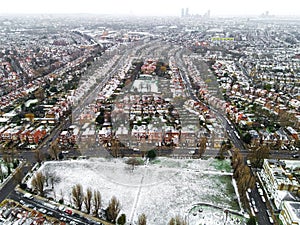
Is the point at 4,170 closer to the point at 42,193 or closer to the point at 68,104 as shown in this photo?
the point at 42,193

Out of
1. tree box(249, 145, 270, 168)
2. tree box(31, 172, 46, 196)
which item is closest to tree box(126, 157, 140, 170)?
tree box(31, 172, 46, 196)

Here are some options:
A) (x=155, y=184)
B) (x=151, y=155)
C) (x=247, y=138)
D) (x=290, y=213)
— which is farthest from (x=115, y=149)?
(x=290, y=213)

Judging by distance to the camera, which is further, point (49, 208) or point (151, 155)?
point (151, 155)

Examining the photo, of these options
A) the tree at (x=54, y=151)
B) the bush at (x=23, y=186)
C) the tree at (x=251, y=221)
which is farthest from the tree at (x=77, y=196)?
the tree at (x=251, y=221)

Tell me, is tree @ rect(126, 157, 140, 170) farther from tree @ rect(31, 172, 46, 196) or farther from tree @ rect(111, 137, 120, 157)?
tree @ rect(31, 172, 46, 196)

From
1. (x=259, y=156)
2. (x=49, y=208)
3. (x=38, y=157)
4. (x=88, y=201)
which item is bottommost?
(x=49, y=208)

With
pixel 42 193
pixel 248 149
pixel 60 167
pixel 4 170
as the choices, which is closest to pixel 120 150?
pixel 60 167

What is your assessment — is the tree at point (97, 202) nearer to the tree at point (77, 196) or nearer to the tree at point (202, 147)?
the tree at point (77, 196)

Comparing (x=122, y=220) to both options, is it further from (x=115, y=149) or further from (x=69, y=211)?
(x=115, y=149)
